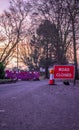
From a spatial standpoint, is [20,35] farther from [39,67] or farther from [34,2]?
[39,67]

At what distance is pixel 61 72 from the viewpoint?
78.1 ft

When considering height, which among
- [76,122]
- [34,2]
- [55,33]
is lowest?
[76,122]

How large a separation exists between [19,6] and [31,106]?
3908 centimetres

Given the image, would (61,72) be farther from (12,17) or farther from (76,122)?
(12,17)

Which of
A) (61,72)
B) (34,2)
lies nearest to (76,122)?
(61,72)

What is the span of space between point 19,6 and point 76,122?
138 ft

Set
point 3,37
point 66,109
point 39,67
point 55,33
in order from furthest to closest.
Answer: point 39,67
point 3,37
point 55,33
point 66,109

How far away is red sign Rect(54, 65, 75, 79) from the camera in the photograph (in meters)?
23.8

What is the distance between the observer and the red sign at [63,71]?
2375cm

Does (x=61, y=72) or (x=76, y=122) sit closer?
(x=76, y=122)

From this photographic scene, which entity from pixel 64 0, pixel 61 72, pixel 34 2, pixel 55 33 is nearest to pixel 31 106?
pixel 61 72

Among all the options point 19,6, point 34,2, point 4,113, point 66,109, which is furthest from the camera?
Result: point 19,6

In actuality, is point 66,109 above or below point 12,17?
below

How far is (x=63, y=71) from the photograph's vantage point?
23781 mm
